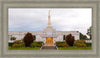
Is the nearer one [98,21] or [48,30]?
[98,21]

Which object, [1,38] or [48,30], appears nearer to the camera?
[1,38]

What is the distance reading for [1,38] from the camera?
5.62 m
